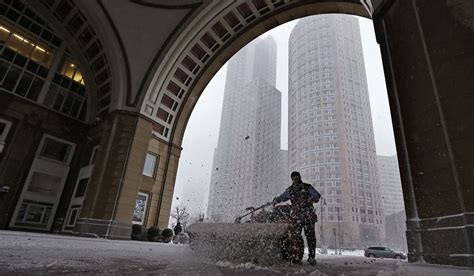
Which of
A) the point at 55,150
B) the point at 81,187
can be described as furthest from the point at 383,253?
the point at 55,150

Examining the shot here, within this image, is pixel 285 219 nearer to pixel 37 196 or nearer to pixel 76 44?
pixel 37 196

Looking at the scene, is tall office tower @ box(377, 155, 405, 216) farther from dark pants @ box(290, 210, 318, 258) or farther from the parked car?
dark pants @ box(290, 210, 318, 258)

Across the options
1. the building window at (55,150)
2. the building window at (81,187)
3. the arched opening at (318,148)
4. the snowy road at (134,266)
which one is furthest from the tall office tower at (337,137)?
the snowy road at (134,266)

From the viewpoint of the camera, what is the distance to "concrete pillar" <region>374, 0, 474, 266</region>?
392 centimetres

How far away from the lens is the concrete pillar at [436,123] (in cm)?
392

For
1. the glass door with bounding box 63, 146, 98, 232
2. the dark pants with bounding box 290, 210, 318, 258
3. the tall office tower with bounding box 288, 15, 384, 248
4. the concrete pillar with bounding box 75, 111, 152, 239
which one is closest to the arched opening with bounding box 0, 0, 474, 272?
the concrete pillar with bounding box 75, 111, 152, 239

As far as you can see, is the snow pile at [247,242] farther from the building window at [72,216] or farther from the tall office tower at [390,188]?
the tall office tower at [390,188]

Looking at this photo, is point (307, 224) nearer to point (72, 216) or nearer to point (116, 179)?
point (116, 179)

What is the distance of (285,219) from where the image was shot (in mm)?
4285

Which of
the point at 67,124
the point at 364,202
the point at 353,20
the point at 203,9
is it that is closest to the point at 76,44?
the point at 67,124

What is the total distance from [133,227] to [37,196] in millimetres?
7268

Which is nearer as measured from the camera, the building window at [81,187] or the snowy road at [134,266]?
the snowy road at [134,266]

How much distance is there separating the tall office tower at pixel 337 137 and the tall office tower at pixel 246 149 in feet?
22.6

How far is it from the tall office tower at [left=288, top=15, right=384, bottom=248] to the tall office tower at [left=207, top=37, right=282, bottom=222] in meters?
6.89
